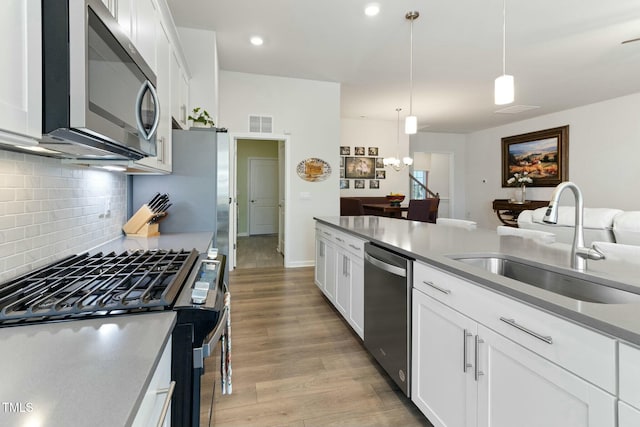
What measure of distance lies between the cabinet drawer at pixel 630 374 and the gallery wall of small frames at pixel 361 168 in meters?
6.91

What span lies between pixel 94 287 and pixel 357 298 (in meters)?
1.74

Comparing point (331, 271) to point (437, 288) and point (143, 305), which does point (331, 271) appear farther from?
point (143, 305)

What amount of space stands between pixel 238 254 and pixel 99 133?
516 centimetres

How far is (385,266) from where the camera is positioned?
1.85 meters

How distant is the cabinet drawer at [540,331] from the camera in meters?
0.79

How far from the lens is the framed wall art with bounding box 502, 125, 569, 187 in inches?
274

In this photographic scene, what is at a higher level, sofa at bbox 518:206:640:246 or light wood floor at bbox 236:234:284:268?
sofa at bbox 518:206:640:246

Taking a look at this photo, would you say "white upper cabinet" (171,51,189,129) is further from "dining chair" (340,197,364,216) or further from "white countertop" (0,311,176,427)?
"dining chair" (340,197,364,216)

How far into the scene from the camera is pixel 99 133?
0.93m

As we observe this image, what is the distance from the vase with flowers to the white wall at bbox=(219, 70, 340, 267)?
515 cm

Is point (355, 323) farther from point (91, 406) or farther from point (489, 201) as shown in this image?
point (489, 201)

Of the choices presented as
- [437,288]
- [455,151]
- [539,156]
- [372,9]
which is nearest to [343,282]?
[437,288]

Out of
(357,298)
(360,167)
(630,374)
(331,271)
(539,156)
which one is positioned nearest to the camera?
(630,374)

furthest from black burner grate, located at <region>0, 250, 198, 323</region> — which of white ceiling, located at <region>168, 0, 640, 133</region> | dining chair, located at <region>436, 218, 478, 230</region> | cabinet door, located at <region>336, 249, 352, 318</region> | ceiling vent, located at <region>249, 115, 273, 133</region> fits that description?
ceiling vent, located at <region>249, 115, 273, 133</region>
